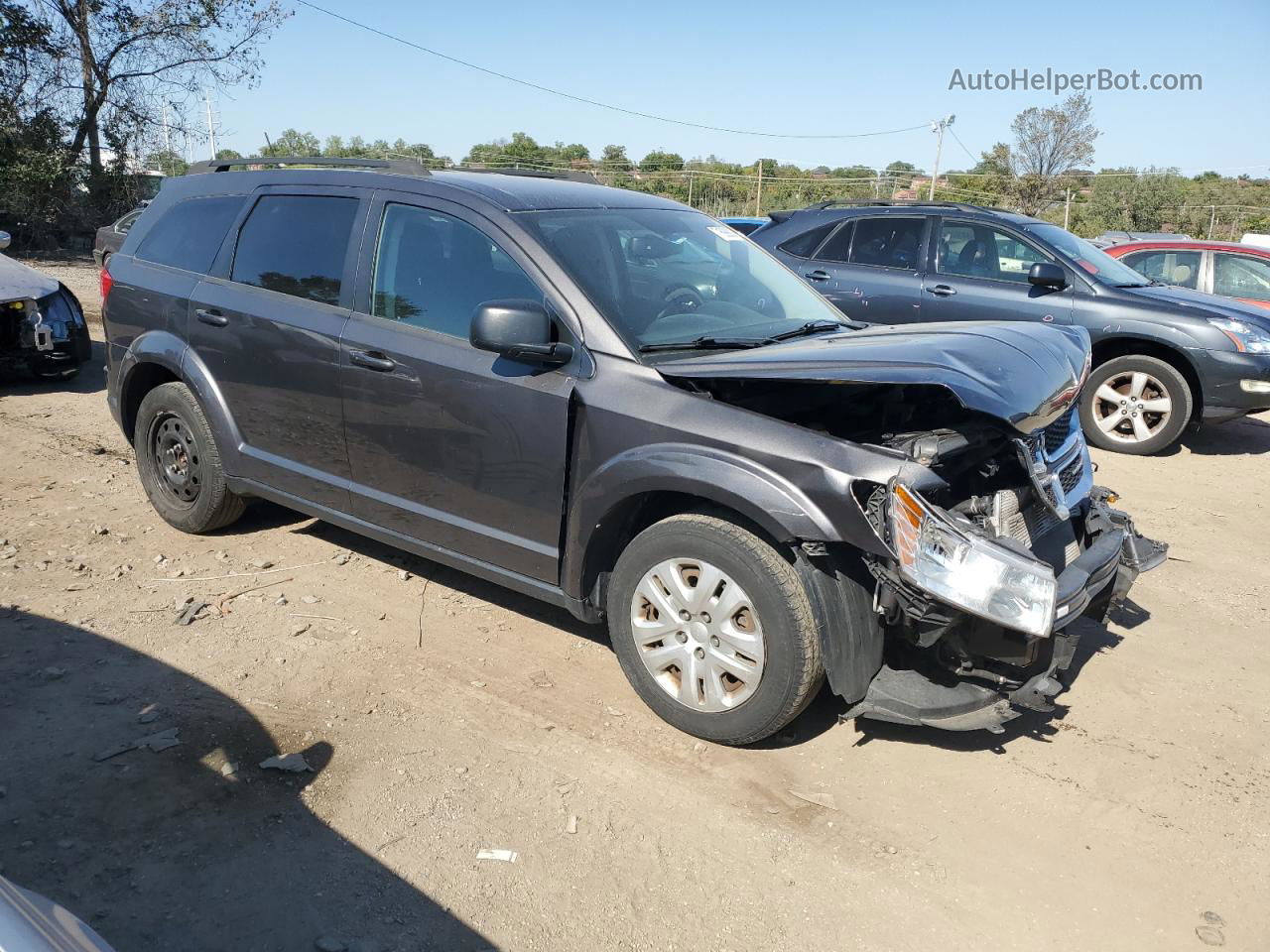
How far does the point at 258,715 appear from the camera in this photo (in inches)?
145

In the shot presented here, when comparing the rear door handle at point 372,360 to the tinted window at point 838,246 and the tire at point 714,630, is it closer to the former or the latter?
the tire at point 714,630

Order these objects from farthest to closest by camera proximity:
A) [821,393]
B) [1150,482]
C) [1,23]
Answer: [1,23]
[1150,482]
[821,393]

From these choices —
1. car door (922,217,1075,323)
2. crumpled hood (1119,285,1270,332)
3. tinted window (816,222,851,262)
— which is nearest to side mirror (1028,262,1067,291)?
car door (922,217,1075,323)

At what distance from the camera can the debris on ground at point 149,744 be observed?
3393 millimetres

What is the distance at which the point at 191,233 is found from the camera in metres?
5.18

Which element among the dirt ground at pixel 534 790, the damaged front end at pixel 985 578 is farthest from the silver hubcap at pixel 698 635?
the damaged front end at pixel 985 578

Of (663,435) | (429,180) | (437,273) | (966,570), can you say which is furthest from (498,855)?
(429,180)

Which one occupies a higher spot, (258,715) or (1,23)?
(1,23)

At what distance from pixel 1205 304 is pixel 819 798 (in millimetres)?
6759

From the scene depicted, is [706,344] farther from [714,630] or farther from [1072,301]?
[1072,301]

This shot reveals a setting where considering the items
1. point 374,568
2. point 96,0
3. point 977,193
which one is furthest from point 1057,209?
point 374,568

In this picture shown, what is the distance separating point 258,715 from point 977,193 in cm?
3281

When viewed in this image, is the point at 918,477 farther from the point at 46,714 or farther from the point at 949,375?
the point at 46,714

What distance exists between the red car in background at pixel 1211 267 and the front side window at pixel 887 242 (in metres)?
2.93
